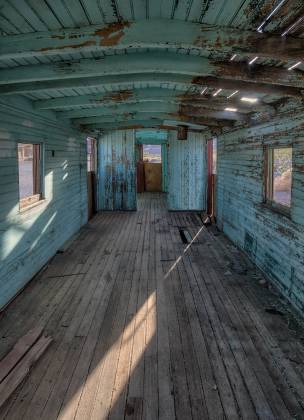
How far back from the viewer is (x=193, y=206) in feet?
36.0

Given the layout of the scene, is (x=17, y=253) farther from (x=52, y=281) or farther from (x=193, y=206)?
(x=193, y=206)

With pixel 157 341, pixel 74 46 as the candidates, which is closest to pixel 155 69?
pixel 74 46

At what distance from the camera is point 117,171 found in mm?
11156

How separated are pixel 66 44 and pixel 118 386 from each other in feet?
10.0

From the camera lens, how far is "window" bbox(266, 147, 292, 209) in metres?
4.68

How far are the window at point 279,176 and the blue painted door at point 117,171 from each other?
6496mm

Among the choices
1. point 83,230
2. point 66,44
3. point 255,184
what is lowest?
point 83,230

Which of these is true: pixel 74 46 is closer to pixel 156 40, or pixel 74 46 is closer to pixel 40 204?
pixel 156 40

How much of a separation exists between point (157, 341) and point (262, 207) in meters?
3.07

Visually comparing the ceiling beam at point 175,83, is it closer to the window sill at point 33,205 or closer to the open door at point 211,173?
the window sill at point 33,205

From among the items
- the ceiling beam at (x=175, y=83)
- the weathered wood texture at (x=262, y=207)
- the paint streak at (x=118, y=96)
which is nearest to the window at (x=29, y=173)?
the ceiling beam at (x=175, y=83)

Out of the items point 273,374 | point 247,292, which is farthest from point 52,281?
point 273,374

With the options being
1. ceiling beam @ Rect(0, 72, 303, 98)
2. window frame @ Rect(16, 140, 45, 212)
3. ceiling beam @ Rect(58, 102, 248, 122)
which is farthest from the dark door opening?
ceiling beam @ Rect(0, 72, 303, 98)

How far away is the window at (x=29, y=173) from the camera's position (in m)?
4.93
